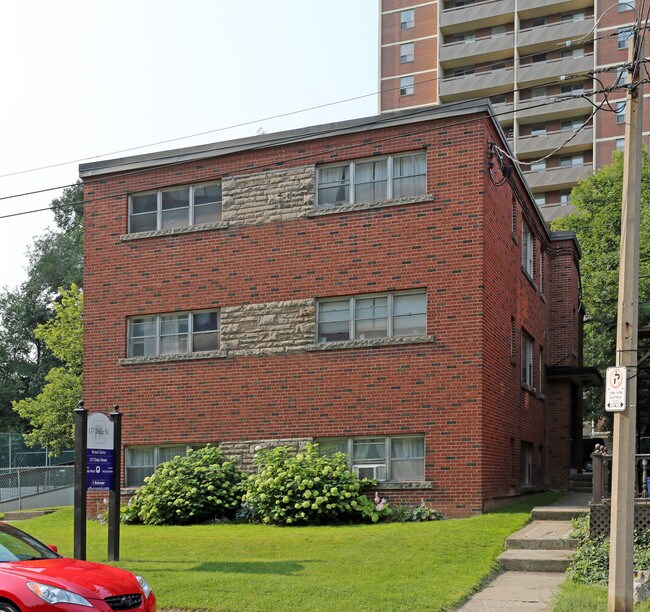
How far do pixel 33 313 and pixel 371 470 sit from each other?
45.2 m

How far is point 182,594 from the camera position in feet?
38.9

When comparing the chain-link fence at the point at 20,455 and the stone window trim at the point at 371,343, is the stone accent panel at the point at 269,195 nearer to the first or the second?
the stone window trim at the point at 371,343

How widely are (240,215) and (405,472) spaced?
23.3 ft

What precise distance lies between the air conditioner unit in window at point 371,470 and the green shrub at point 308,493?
1.58 ft

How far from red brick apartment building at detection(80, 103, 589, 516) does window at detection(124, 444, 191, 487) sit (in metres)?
0.05

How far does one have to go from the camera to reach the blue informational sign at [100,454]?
14766 mm

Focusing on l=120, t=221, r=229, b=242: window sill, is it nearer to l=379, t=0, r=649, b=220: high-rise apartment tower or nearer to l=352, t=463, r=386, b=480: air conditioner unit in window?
l=352, t=463, r=386, b=480: air conditioner unit in window

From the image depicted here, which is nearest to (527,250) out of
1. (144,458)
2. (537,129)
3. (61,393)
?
(144,458)

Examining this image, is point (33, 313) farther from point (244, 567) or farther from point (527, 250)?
point (244, 567)

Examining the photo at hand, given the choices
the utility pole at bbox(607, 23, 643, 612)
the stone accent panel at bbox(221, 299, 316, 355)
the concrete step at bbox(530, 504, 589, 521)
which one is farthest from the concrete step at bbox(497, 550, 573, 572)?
the stone accent panel at bbox(221, 299, 316, 355)

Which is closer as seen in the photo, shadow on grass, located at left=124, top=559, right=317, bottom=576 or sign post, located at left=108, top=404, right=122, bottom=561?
shadow on grass, located at left=124, top=559, right=317, bottom=576

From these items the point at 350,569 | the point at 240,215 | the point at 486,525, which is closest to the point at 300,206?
the point at 240,215

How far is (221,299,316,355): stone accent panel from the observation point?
70.7ft

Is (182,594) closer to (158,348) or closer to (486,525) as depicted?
(486,525)
